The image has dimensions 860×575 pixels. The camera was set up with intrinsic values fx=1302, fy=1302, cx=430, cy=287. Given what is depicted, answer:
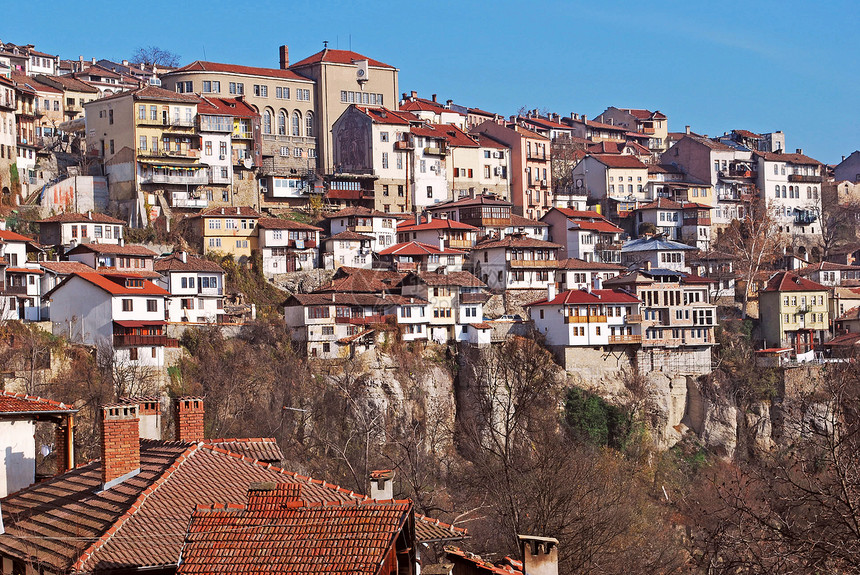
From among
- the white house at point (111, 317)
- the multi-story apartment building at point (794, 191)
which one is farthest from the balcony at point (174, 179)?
the multi-story apartment building at point (794, 191)

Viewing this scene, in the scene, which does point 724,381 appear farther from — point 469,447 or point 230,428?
point 230,428

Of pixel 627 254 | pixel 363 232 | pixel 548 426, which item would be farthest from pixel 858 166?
pixel 548 426

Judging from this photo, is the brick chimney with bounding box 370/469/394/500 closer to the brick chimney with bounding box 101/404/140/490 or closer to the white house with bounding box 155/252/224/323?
the brick chimney with bounding box 101/404/140/490

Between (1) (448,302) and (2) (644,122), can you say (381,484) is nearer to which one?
(1) (448,302)

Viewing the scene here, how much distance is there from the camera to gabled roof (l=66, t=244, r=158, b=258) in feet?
205

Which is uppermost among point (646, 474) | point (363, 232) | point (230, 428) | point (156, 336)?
point (363, 232)

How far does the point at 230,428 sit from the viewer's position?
164 ft

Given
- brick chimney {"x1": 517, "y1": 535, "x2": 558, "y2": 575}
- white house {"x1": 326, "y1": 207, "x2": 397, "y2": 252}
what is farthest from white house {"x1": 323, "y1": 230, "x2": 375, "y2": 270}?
brick chimney {"x1": 517, "y1": 535, "x2": 558, "y2": 575}

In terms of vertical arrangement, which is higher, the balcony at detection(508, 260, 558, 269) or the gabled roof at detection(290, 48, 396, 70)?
the gabled roof at detection(290, 48, 396, 70)

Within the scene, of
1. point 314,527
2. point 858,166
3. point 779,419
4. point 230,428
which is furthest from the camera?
point 858,166

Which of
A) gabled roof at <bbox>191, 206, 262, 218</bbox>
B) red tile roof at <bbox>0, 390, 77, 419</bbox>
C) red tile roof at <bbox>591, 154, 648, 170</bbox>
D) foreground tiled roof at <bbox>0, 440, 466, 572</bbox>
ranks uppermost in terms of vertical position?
red tile roof at <bbox>591, 154, 648, 170</bbox>

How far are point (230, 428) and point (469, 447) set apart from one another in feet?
46.7

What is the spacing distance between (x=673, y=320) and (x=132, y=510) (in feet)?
195

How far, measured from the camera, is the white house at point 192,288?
63.1 metres
